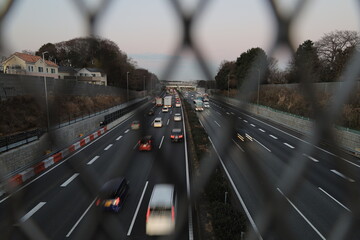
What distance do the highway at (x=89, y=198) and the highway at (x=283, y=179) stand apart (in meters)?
0.44

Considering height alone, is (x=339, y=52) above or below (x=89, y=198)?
above

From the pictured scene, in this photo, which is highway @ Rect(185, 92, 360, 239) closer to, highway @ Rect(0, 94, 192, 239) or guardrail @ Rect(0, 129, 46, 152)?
highway @ Rect(0, 94, 192, 239)

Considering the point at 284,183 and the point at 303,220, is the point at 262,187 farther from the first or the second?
the point at 303,220

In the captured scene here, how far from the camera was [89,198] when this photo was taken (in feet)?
5.37

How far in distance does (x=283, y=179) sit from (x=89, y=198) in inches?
52.2

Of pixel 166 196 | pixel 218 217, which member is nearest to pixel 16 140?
pixel 218 217

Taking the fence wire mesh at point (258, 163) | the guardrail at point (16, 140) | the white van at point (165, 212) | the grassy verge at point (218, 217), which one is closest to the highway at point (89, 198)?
the fence wire mesh at point (258, 163)

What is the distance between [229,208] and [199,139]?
8.21 m

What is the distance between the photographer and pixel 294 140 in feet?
63.0

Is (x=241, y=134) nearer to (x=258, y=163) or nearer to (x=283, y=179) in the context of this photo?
(x=258, y=163)

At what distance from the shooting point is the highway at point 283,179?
1.27 metres

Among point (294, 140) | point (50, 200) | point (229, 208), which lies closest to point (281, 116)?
point (294, 140)

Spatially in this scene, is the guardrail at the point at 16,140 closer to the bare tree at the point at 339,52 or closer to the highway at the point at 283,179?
the highway at the point at 283,179


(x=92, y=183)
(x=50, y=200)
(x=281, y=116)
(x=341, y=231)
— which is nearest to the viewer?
(x=341, y=231)
